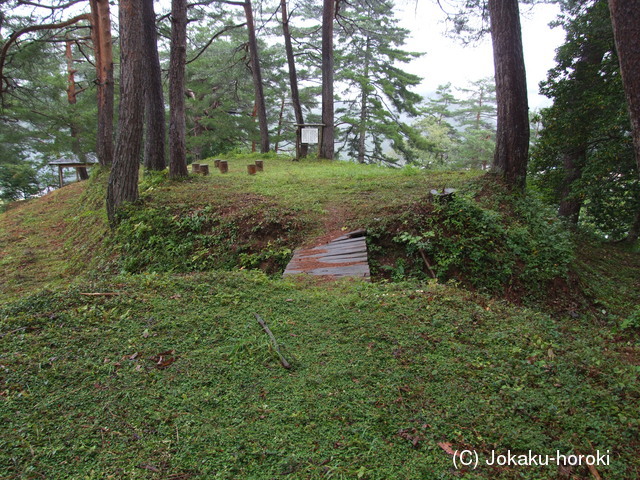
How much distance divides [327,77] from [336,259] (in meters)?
11.6

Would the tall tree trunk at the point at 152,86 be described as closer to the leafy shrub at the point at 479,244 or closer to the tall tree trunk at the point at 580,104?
the leafy shrub at the point at 479,244

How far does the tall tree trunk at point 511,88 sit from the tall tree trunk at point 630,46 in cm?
265

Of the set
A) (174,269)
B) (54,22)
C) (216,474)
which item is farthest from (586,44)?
(54,22)

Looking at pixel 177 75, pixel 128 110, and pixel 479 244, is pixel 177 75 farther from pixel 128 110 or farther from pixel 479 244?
pixel 479 244

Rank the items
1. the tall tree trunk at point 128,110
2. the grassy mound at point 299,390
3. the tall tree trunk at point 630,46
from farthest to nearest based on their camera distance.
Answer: the tall tree trunk at point 128,110 < the tall tree trunk at point 630,46 < the grassy mound at point 299,390

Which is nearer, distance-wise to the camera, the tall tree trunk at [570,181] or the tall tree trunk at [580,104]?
the tall tree trunk at [580,104]

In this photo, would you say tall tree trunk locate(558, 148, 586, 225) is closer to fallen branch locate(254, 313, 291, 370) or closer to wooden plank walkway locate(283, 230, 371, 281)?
wooden plank walkway locate(283, 230, 371, 281)

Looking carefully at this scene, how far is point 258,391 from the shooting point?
2.47 meters

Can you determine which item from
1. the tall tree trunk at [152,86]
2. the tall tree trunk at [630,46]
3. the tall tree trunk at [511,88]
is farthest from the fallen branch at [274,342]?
the tall tree trunk at [152,86]

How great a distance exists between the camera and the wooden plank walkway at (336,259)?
15.4ft

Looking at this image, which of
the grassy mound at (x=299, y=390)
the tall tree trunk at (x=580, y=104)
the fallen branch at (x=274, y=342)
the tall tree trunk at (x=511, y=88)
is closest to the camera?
the grassy mound at (x=299, y=390)

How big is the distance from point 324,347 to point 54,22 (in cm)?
1378

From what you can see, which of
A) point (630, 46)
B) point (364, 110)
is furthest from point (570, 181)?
point (364, 110)

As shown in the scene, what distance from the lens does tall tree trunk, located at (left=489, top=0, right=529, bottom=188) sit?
21.9 feet
